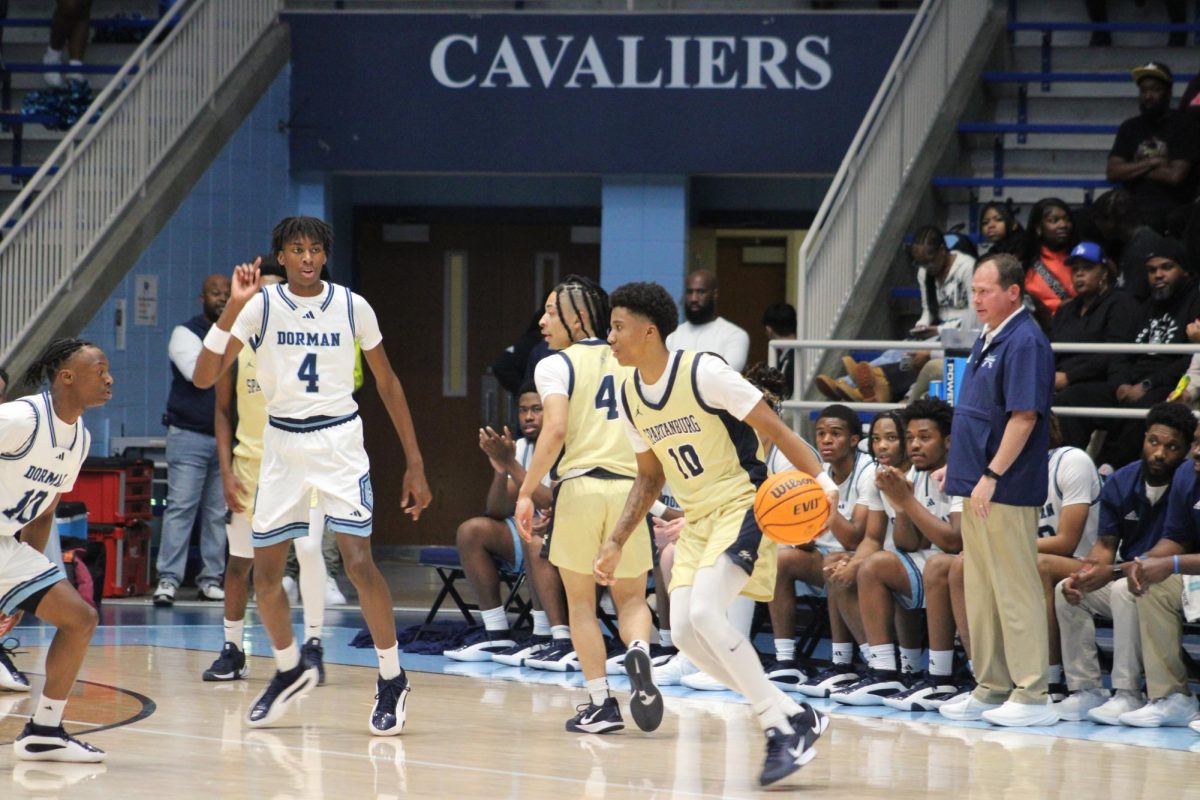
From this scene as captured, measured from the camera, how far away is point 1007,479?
24.3 feet

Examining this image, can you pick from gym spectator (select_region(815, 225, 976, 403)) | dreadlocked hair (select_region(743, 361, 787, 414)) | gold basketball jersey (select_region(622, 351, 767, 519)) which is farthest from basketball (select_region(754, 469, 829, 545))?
gym spectator (select_region(815, 225, 976, 403))

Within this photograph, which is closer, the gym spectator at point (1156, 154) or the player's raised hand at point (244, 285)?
the player's raised hand at point (244, 285)

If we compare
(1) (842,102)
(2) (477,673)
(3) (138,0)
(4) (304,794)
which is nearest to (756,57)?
(1) (842,102)

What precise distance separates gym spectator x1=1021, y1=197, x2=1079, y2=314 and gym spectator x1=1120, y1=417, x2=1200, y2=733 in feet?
10.2

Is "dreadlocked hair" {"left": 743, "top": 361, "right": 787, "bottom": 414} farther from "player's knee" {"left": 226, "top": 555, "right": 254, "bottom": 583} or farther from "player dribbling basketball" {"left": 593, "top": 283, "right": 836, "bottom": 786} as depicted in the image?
"player's knee" {"left": 226, "top": 555, "right": 254, "bottom": 583}

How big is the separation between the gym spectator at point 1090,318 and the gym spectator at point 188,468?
5.19 meters

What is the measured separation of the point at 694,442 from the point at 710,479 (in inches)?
6.0

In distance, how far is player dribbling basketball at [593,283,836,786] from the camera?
598cm

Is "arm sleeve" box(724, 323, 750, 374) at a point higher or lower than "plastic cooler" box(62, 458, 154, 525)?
higher

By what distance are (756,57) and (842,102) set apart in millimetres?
730

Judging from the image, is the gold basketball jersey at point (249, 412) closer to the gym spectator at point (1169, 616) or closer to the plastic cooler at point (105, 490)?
the plastic cooler at point (105, 490)

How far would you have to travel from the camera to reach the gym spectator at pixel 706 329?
11.3 m

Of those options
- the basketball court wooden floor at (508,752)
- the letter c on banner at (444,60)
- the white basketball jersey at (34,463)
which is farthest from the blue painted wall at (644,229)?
Result: the white basketball jersey at (34,463)

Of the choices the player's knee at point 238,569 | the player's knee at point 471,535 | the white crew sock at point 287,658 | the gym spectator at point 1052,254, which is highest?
the gym spectator at point 1052,254
